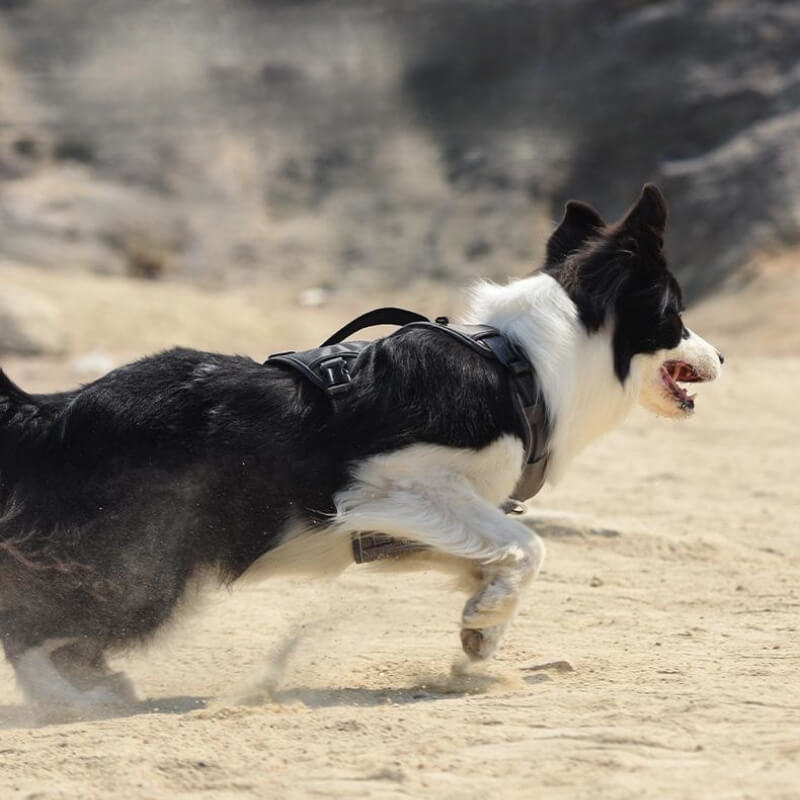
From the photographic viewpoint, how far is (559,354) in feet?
16.3

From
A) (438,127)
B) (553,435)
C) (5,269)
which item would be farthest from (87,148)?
(553,435)

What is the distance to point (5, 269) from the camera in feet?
63.8

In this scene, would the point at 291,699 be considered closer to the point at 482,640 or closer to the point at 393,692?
the point at 393,692

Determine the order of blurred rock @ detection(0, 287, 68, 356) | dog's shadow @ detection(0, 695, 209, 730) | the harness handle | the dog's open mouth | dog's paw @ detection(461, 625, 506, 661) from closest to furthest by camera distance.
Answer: dog's shadow @ detection(0, 695, 209, 730), dog's paw @ detection(461, 625, 506, 661), the harness handle, the dog's open mouth, blurred rock @ detection(0, 287, 68, 356)

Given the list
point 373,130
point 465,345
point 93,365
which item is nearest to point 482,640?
point 465,345

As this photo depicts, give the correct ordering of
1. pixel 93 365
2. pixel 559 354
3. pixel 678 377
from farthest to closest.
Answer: pixel 93 365
pixel 678 377
pixel 559 354

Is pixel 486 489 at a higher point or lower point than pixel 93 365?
higher

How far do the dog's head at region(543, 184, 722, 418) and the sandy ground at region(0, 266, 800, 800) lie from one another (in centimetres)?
105

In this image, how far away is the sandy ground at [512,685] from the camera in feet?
11.4

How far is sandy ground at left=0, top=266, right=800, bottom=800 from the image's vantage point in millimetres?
3471

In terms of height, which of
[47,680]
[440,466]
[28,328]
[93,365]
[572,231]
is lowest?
[93,365]

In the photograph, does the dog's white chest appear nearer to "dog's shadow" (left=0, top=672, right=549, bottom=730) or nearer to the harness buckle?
the harness buckle

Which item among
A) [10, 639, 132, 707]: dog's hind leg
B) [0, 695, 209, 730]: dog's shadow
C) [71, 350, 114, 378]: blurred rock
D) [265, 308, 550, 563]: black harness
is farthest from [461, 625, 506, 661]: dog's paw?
[71, 350, 114, 378]: blurred rock

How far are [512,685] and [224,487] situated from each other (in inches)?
47.4
